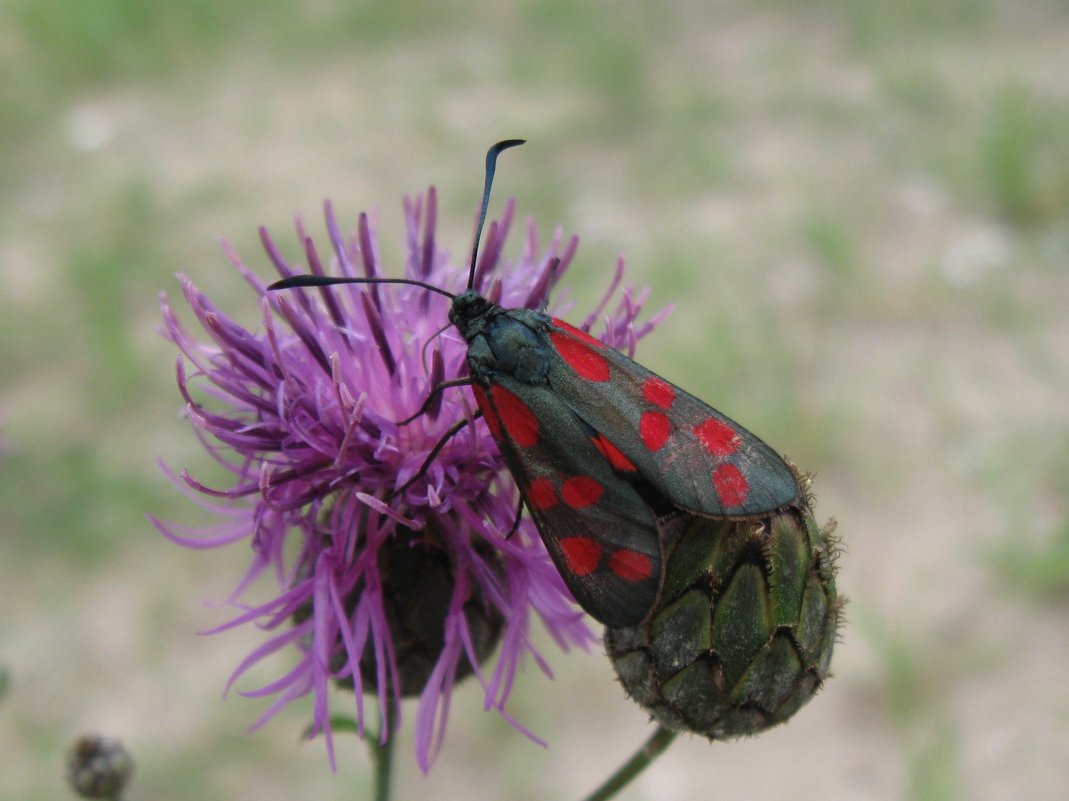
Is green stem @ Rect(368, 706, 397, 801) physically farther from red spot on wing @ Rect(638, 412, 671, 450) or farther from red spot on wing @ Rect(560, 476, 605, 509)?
red spot on wing @ Rect(638, 412, 671, 450)

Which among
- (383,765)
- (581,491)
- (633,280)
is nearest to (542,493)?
(581,491)

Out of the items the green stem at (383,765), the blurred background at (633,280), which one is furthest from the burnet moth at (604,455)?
the blurred background at (633,280)

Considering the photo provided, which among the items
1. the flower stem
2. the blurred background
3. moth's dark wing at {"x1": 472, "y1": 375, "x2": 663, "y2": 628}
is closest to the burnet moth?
moth's dark wing at {"x1": 472, "y1": 375, "x2": 663, "y2": 628}

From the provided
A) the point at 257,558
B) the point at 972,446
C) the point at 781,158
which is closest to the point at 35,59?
the point at 781,158

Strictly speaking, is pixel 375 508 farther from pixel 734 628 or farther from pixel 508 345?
pixel 734 628

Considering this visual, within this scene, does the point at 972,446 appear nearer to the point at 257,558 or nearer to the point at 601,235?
the point at 601,235
